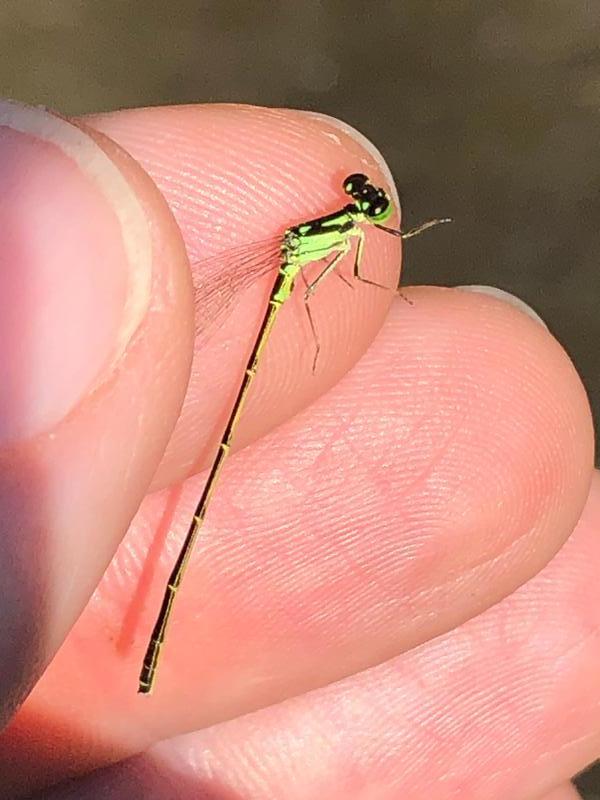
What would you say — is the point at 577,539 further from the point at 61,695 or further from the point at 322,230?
the point at 61,695

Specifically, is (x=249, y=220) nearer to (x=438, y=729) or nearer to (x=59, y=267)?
(x=59, y=267)

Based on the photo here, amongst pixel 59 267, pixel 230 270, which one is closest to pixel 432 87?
pixel 230 270

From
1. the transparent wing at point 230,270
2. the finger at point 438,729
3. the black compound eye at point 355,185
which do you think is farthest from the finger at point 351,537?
the black compound eye at point 355,185

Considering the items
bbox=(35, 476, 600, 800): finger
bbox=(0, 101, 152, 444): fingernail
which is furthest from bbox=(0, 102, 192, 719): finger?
bbox=(35, 476, 600, 800): finger

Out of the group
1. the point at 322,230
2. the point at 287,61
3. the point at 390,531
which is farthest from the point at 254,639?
the point at 287,61

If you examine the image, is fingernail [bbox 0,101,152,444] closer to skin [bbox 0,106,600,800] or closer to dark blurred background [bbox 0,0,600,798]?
skin [bbox 0,106,600,800]

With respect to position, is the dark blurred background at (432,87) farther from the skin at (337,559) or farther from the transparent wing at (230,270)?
the transparent wing at (230,270)
